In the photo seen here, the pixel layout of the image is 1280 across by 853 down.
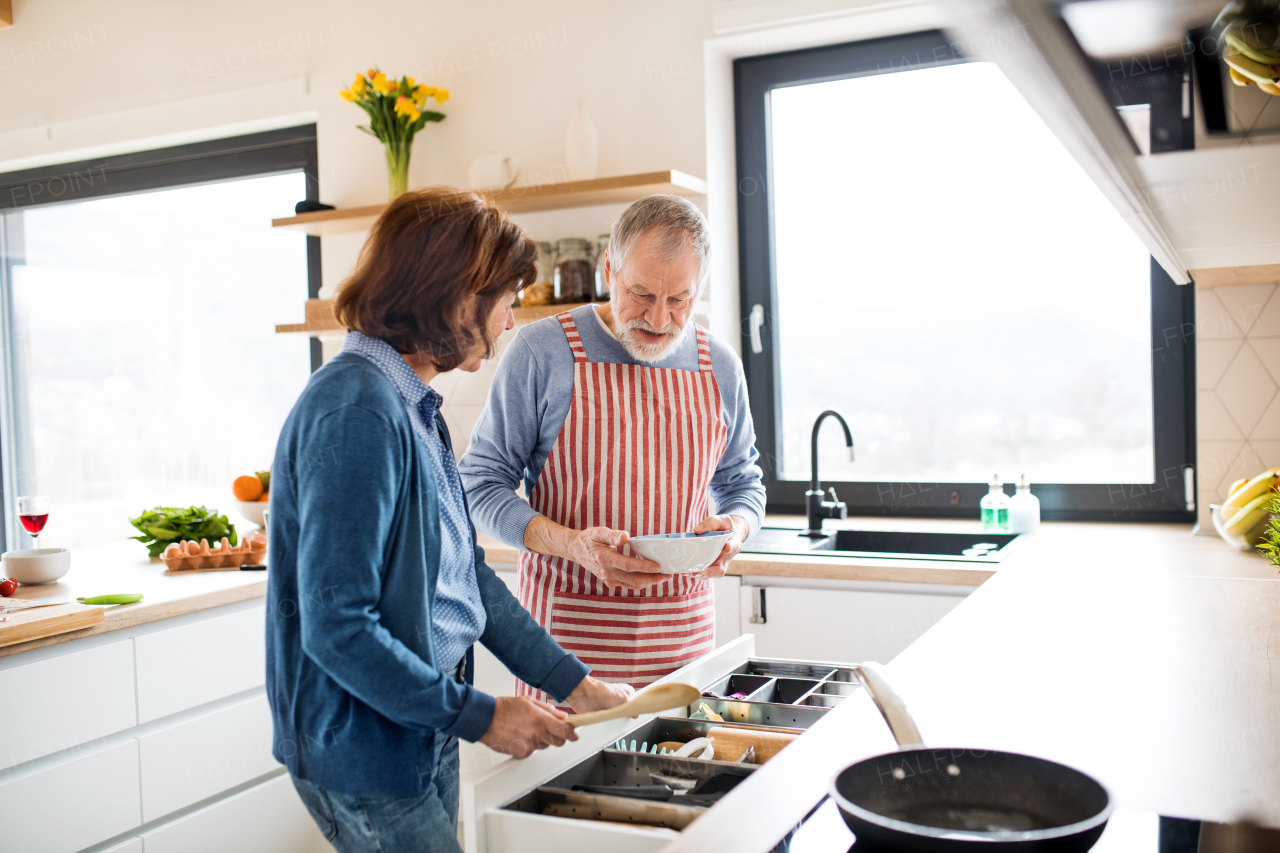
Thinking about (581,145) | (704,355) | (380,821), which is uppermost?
(581,145)

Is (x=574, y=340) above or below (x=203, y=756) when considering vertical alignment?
above

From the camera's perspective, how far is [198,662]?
88.7 inches

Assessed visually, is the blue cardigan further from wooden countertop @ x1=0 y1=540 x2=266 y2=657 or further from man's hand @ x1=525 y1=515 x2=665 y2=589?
wooden countertop @ x1=0 y1=540 x2=266 y2=657

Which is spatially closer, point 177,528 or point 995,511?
point 995,511

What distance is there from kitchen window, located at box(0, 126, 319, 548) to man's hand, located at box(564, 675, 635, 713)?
8.55ft

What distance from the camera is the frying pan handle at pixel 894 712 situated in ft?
2.45

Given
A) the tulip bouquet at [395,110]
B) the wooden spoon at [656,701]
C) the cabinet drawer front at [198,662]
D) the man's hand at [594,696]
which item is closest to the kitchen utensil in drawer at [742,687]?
the man's hand at [594,696]

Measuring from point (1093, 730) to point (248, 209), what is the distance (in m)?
3.53

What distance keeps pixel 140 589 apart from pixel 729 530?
1467mm

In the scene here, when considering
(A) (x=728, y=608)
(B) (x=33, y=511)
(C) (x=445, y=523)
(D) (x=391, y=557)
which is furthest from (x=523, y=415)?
(B) (x=33, y=511)

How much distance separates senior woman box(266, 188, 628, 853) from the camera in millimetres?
982

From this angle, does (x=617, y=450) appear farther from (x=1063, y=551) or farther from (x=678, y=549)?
(x=1063, y=551)

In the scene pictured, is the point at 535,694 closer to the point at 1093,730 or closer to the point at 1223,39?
the point at 1093,730

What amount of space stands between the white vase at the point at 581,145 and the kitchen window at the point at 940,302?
1.54 ft
